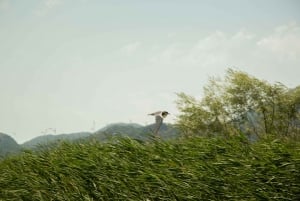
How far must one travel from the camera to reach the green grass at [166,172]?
672 centimetres

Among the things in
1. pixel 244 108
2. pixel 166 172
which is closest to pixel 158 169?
pixel 166 172

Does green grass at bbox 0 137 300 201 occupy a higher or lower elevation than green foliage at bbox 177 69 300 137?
lower

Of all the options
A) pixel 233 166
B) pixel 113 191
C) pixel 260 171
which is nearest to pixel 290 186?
pixel 260 171

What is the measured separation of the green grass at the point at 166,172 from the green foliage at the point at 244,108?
2250cm

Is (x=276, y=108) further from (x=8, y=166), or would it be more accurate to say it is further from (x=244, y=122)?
(x=8, y=166)

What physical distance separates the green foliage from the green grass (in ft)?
73.8

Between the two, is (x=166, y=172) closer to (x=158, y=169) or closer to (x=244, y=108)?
(x=158, y=169)

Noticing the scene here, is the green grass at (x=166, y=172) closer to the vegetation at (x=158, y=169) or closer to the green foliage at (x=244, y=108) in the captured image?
the vegetation at (x=158, y=169)

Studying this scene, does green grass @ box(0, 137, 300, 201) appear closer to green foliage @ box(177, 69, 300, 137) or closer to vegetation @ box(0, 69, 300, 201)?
vegetation @ box(0, 69, 300, 201)

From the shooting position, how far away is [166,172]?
7379mm

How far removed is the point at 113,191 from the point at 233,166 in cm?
205

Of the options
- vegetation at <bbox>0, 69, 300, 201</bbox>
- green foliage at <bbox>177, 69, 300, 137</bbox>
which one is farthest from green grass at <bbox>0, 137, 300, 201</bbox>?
green foliage at <bbox>177, 69, 300, 137</bbox>

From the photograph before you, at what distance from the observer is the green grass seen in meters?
6.72

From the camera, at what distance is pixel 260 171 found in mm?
6812
